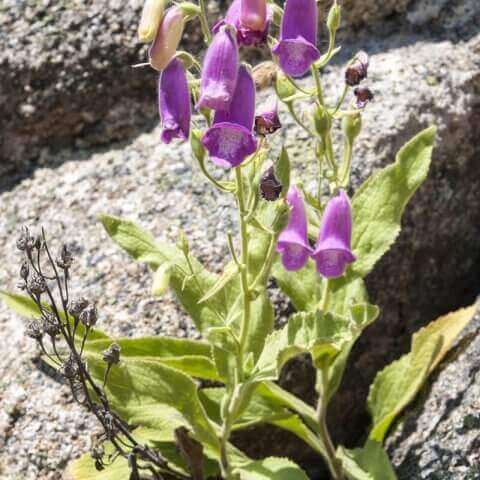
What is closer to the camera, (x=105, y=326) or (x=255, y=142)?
(x=255, y=142)

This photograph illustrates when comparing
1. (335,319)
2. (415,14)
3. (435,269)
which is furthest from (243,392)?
(415,14)

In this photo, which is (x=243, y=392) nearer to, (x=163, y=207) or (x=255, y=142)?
(x=255, y=142)

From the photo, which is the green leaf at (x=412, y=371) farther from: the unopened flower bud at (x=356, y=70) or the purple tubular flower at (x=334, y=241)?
the unopened flower bud at (x=356, y=70)

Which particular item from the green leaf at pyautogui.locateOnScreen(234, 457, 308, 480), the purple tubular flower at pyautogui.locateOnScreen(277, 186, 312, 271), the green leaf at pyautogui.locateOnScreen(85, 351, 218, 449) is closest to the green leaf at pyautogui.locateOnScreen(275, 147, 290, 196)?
the purple tubular flower at pyautogui.locateOnScreen(277, 186, 312, 271)

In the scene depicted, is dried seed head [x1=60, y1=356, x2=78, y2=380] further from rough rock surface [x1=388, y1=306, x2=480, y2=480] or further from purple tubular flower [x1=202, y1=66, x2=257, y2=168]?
rough rock surface [x1=388, y1=306, x2=480, y2=480]

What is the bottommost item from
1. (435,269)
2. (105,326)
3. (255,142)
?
(435,269)

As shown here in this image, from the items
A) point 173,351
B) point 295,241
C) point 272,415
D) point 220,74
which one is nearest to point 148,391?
point 173,351

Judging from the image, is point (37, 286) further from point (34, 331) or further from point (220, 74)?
point (220, 74)

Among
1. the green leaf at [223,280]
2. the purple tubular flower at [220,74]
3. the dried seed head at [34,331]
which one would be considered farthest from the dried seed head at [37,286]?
the purple tubular flower at [220,74]
